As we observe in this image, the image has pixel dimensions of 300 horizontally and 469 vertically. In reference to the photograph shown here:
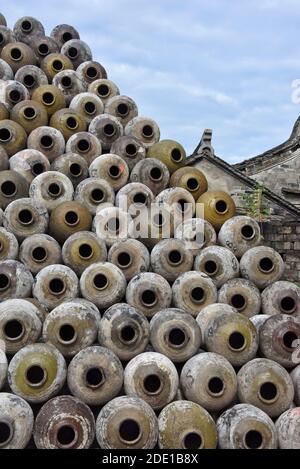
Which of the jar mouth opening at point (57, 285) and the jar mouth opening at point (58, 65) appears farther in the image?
the jar mouth opening at point (58, 65)

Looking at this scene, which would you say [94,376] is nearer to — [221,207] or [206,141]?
[221,207]

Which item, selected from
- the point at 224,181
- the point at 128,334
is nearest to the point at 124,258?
the point at 128,334

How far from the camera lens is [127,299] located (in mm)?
10031

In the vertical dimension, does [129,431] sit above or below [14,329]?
below

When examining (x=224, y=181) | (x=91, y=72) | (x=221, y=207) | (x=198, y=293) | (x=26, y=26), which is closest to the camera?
(x=198, y=293)

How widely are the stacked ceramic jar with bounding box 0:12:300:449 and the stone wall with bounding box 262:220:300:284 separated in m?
2.67

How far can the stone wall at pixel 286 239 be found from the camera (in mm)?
14180

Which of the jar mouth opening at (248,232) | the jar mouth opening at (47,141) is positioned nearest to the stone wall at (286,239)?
the jar mouth opening at (248,232)

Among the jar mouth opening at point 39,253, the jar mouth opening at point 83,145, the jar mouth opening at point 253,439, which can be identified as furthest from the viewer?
the jar mouth opening at point 83,145

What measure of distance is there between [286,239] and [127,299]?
6.08m

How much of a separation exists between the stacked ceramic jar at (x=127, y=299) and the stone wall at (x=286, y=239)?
267 centimetres

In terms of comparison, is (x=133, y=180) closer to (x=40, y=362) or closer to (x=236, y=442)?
(x=40, y=362)

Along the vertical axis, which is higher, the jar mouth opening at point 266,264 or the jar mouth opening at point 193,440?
the jar mouth opening at point 266,264

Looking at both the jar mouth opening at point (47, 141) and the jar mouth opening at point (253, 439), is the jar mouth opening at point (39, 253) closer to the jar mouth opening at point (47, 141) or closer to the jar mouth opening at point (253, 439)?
the jar mouth opening at point (47, 141)
